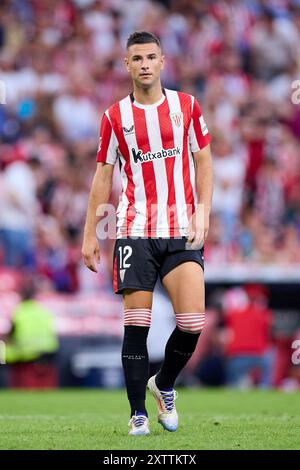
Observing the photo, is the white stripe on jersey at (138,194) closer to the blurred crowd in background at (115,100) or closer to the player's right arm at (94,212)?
the player's right arm at (94,212)

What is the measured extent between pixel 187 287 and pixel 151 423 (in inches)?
52.6

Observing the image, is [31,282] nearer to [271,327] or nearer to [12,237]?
[12,237]

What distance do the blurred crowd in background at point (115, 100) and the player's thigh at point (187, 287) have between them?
779 centimetres

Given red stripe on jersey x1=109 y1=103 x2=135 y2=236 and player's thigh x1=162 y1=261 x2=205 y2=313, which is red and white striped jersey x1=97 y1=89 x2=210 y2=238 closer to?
red stripe on jersey x1=109 y1=103 x2=135 y2=236

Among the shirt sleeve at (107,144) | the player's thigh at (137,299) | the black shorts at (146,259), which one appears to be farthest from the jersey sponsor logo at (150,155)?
the player's thigh at (137,299)

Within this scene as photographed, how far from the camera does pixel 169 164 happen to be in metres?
6.88

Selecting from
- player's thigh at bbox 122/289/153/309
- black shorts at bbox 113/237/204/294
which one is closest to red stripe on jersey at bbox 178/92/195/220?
black shorts at bbox 113/237/204/294

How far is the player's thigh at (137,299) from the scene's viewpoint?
677 centimetres

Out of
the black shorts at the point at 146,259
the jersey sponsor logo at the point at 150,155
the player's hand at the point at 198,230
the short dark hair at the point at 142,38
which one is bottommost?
the black shorts at the point at 146,259

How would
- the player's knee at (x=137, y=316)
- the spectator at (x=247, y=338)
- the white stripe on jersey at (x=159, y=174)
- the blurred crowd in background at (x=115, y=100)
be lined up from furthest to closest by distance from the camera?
the blurred crowd in background at (x=115, y=100) → the spectator at (x=247, y=338) → the white stripe on jersey at (x=159, y=174) → the player's knee at (x=137, y=316)

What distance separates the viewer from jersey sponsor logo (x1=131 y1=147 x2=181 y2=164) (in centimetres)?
686

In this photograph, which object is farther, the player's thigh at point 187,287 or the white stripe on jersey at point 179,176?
the white stripe on jersey at point 179,176

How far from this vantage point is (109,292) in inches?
585
